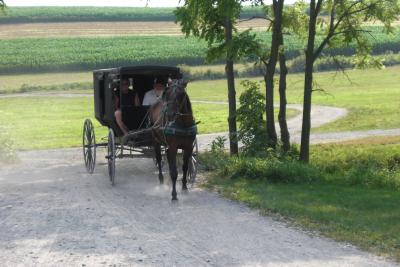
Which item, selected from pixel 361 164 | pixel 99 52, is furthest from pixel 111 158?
pixel 99 52

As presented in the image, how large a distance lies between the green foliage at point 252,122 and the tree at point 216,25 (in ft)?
1.20

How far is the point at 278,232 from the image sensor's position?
11078 millimetres

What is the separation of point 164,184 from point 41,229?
5769mm

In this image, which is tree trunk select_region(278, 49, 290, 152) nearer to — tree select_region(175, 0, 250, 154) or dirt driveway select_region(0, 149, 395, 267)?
tree select_region(175, 0, 250, 154)

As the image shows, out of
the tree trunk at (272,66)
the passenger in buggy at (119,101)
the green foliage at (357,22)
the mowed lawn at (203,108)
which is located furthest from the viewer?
the mowed lawn at (203,108)

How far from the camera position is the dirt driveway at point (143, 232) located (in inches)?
369

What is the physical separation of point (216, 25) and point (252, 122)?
319 cm

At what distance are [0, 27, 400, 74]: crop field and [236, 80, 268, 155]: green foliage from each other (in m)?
56.8

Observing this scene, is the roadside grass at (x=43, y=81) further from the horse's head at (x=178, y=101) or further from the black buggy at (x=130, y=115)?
the horse's head at (x=178, y=101)

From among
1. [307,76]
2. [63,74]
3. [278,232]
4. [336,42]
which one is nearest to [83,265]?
[278,232]

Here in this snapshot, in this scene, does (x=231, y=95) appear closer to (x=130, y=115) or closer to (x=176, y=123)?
(x=130, y=115)

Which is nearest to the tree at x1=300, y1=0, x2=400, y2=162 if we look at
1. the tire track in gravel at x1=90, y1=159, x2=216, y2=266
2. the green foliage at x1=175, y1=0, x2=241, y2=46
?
the green foliage at x1=175, y1=0, x2=241, y2=46

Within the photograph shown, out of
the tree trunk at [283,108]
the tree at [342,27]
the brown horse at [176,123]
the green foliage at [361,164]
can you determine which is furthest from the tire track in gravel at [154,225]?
the tree trunk at [283,108]

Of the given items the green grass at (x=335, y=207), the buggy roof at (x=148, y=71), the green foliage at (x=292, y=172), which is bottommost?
the green foliage at (x=292, y=172)
